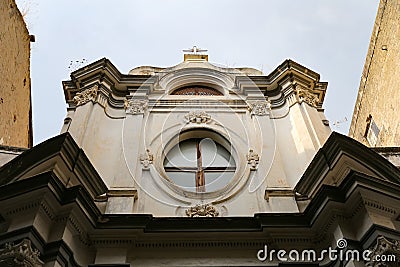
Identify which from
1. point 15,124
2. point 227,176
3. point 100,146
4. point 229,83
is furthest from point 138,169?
point 15,124

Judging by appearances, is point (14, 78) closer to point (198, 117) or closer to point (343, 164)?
point (198, 117)

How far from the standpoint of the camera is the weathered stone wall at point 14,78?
13.5 meters

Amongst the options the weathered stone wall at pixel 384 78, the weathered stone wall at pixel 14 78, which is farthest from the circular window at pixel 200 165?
the weathered stone wall at pixel 384 78

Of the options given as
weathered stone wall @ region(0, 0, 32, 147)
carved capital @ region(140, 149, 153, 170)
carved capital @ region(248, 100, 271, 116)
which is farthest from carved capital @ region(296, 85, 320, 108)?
weathered stone wall @ region(0, 0, 32, 147)

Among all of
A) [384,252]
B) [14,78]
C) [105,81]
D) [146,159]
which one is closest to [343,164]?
[384,252]

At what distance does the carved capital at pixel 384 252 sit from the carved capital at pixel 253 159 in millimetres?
3518

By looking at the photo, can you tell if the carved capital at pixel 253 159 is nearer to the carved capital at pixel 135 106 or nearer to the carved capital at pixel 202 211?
the carved capital at pixel 202 211

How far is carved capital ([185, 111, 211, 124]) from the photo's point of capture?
1135 centimetres

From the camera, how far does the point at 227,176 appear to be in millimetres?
10234

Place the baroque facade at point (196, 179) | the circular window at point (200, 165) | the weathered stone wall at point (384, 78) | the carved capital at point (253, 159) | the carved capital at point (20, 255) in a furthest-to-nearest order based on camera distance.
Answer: the weathered stone wall at point (384, 78)
the carved capital at point (253, 159)
the circular window at point (200, 165)
the baroque facade at point (196, 179)
the carved capital at point (20, 255)

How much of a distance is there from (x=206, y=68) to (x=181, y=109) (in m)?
1.87

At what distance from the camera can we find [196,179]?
10.1 metres

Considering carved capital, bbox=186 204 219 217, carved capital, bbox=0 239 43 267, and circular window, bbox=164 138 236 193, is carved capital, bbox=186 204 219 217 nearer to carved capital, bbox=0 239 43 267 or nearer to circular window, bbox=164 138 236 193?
circular window, bbox=164 138 236 193

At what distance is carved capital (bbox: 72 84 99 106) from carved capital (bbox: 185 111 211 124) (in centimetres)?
212
